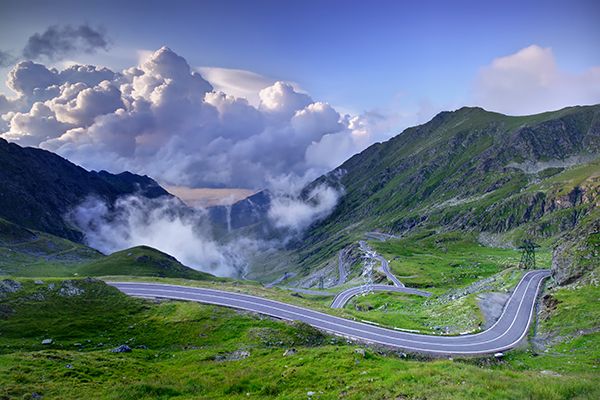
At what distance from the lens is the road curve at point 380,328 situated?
183 feet

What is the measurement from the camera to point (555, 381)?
1066 inches

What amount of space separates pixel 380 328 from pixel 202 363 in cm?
3333

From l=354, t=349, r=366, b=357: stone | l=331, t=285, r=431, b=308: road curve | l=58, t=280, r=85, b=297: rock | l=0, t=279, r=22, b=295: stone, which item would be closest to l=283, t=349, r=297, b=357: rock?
l=354, t=349, r=366, b=357: stone

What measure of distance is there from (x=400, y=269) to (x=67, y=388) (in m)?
165

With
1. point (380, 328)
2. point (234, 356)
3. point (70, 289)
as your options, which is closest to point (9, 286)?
point (70, 289)

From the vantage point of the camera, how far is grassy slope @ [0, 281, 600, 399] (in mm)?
28516

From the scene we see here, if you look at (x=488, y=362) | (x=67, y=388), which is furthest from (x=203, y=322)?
(x=488, y=362)

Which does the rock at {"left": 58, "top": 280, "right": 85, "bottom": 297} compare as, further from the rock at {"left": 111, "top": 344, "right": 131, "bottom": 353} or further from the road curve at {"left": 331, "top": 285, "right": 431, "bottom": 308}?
the road curve at {"left": 331, "top": 285, "right": 431, "bottom": 308}

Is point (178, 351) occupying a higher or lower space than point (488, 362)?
higher

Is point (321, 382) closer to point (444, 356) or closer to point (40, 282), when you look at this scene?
point (444, 356)

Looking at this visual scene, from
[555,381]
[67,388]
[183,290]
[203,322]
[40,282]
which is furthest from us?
[183,290]

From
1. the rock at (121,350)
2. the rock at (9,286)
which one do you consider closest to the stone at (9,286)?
the rock at (9,286)

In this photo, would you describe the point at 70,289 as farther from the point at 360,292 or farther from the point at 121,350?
the point at 360,292

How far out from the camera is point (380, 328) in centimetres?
6369
